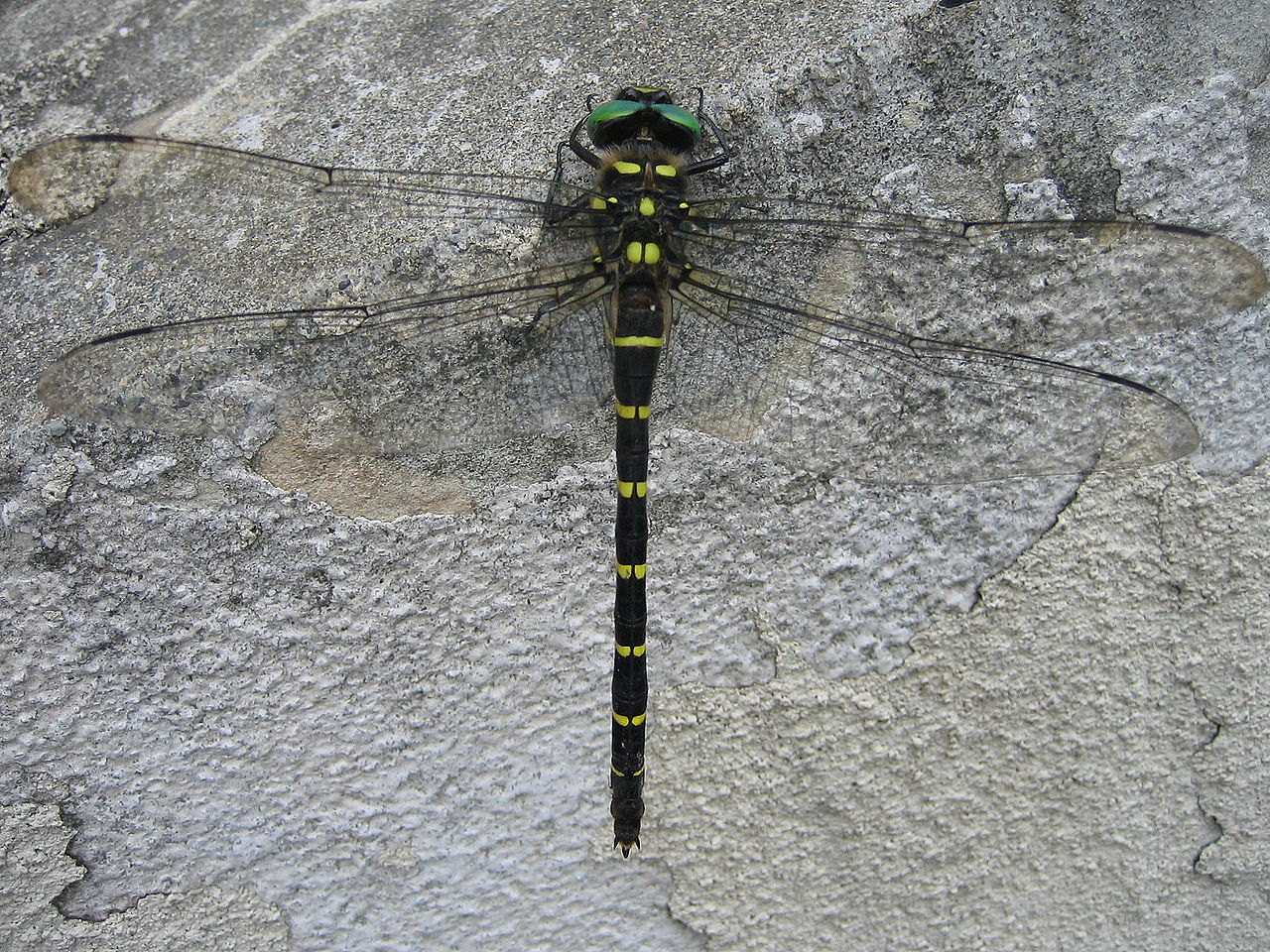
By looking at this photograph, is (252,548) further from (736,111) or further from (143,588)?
(736,111)

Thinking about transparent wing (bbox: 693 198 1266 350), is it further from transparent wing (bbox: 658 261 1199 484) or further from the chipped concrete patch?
the chipped concrete patch

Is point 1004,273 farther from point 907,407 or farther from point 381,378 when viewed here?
point 381,378

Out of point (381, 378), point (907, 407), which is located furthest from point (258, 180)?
point (907, 407)

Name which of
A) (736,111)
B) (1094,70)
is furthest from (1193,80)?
(736,111)

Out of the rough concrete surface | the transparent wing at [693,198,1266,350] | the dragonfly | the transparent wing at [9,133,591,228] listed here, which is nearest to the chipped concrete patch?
the rough concrete surface

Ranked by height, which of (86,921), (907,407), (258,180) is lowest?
(86,921)

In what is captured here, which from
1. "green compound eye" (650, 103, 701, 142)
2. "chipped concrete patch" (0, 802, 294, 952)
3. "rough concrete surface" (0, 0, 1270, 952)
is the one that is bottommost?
"chipped concrete patch" (0, 802, 294, 952)
